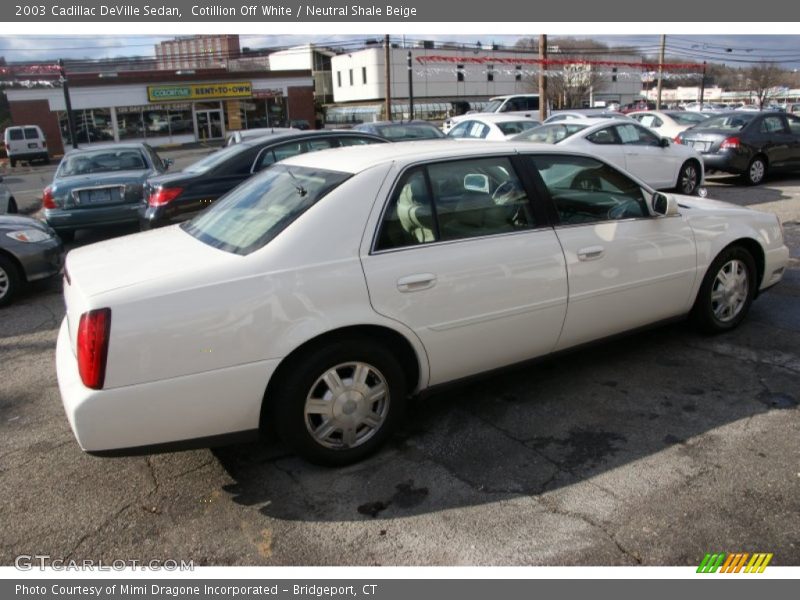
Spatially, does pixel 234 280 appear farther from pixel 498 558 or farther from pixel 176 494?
pixel 498 558

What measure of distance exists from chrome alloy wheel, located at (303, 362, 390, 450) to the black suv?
4.77m

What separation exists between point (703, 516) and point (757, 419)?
1143 millimetres

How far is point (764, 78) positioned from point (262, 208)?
9620 centimetres

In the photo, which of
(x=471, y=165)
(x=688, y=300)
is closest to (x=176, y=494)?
(x=471, y=165)

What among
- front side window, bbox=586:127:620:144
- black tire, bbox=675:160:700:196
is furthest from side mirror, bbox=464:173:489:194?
black tire, bbox=675:160:700:196

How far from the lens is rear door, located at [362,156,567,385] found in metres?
3.41

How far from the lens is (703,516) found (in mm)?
2943

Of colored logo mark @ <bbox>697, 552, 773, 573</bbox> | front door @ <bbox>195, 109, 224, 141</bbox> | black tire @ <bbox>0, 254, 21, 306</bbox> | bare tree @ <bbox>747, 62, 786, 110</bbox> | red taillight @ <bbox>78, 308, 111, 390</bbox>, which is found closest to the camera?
colored logo mark @ <bbox>697, 552, 773, 573</bbox>

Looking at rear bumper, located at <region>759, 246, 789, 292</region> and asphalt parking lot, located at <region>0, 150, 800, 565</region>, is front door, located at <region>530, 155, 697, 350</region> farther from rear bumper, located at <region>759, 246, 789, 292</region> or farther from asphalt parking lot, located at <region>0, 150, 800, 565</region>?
rear bumper, located at <region>759, 246, 789, 292</region>

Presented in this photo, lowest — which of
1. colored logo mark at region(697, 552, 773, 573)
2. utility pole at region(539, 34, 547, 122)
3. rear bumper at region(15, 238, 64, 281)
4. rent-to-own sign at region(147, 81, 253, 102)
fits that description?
colored logo mark at region(697, 552, 773, 573)

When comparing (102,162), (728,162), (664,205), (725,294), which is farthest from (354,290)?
(728,162)

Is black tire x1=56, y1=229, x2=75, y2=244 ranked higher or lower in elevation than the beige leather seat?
lower

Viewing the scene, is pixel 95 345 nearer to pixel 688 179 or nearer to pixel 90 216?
pixel 90 216

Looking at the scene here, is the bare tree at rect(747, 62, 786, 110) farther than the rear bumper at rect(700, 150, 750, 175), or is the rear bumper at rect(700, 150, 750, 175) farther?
the bare tree at rect(747, 62, 786, 110)
